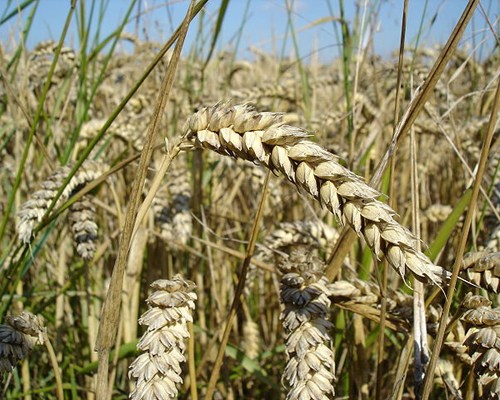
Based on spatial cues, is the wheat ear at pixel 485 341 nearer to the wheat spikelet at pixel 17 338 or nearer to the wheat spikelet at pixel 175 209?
the wheat spikelet at pixel 17 338

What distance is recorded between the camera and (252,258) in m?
1.05

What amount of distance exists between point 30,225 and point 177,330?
0.43 metres

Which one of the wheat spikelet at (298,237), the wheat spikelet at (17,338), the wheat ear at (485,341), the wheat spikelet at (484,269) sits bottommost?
the wheat spikelet at (17,338)

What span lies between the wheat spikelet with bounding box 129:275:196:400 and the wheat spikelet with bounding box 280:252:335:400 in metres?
0.13

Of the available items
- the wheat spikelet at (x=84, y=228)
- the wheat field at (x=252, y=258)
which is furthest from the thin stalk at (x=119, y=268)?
the wheat spikelet at (x=84, y=228)

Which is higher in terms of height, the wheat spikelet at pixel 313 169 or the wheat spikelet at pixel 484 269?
the wheat spikelet at pixel 313 169

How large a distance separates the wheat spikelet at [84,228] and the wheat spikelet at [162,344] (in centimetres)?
43

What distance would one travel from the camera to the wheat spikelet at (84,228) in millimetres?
1013

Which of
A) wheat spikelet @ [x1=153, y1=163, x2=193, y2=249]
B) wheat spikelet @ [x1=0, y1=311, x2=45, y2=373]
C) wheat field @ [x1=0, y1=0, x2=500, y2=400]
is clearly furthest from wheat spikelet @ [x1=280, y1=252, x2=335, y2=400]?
wheat spikelet @ [x1=153, y1=163, x2=193, y2=249]

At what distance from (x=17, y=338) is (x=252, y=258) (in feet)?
1.60

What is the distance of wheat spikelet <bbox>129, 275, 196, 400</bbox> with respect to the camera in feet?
1.87

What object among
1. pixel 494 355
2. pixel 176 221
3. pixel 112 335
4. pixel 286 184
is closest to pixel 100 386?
pixel 112 335

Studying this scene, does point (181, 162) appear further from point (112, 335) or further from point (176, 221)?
point (112, 335)

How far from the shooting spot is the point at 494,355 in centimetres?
59
